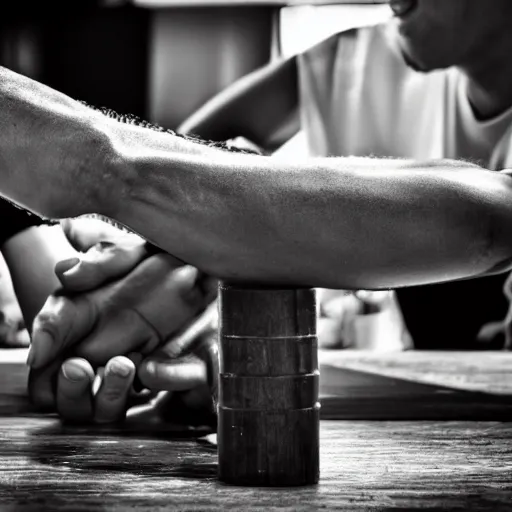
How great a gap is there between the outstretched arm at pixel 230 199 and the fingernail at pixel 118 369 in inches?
8.4

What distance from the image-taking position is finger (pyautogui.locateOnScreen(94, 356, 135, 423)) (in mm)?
665

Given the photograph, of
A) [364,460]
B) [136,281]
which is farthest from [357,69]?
[364,460]

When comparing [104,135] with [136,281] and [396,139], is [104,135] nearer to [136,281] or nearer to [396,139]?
[136,281]

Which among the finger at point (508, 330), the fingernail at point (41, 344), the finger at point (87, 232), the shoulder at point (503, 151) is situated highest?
the shoulder at point (503, 151)

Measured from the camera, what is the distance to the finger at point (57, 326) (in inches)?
26.3

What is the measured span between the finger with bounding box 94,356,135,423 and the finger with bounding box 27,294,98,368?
0.13 feet

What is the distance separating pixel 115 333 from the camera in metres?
0.72

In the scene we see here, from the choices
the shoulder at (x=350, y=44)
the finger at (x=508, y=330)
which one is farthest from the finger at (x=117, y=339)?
the finger at (x=508, y=330)

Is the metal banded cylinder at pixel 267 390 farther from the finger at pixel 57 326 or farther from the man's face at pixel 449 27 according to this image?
the man's face at pixel 449 27

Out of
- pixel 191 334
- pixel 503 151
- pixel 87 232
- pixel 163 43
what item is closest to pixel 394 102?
pixel 503 151

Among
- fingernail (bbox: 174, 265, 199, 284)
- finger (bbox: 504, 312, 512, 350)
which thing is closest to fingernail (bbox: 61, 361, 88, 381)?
fingernail (bbox: 174, 265, 199, 284)

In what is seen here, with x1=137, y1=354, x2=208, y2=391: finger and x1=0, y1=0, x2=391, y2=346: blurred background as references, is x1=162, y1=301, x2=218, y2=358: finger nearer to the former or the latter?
x1=137, y1=354, x2=208, y2=391: finger

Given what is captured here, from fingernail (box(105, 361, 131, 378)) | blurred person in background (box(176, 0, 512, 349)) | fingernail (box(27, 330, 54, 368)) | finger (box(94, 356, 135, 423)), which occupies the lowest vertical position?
finger (box(94, 356, 135, 423))

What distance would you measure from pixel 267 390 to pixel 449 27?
143 centimetres
